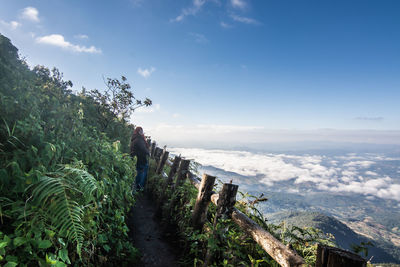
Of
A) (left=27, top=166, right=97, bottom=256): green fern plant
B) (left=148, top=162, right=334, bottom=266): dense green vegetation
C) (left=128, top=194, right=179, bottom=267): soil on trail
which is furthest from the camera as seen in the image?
(left=128, top=194, right=179, bottom=267): soil on trail

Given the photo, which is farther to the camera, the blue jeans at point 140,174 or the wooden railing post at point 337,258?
the blue jeans at point 140,174

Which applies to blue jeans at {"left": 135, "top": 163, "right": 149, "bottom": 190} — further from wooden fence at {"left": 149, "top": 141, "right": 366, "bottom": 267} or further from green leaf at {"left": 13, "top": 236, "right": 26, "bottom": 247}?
green leaf at {"left": 13, "top": 236, "right": 26, "bottom": 247}

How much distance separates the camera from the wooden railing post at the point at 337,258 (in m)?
1.43

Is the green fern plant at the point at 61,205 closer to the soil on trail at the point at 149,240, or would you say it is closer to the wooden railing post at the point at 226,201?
the wooden railing post at the point at 226,201

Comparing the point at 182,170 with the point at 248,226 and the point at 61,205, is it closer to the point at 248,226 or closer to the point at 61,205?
the point at 248,226

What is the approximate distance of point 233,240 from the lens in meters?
3.46

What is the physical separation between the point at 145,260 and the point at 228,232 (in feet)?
5.84

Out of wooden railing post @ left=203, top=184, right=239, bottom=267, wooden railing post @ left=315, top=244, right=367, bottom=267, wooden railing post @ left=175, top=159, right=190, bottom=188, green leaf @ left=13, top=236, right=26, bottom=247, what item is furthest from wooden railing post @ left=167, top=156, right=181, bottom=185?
wooden railing post @ left=315, top=244, right=367, bottom=267

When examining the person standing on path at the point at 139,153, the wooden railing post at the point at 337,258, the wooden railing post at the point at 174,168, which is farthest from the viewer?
the person standing on path at the point at 139,153

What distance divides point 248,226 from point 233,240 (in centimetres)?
55

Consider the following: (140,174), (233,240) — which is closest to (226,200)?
(233,240)

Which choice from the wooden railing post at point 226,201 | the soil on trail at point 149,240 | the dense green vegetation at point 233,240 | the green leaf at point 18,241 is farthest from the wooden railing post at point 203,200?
the green leaf at point 18,241

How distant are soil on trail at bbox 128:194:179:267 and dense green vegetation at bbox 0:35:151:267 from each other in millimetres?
618

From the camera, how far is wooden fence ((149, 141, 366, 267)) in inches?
59.7
